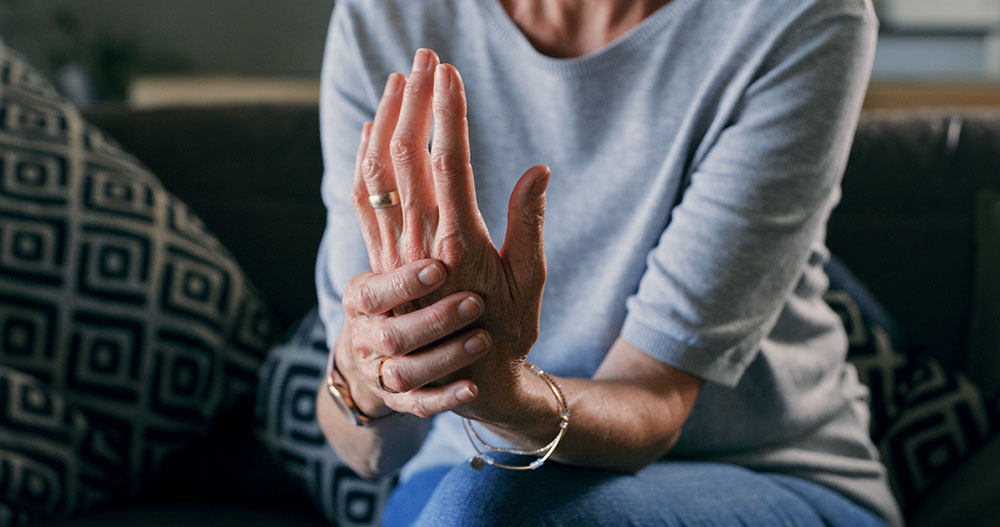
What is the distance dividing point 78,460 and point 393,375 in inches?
30.0

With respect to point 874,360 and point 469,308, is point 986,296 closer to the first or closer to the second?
point 874,360

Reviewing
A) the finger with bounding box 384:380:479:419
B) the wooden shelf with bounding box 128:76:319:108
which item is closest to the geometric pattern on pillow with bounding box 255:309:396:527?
the finger with bounding box 384:380:479:419

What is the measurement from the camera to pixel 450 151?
1.80ft

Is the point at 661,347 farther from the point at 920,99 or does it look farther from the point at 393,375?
the point at 920,99

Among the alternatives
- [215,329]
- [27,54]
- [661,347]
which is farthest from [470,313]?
[27,54]

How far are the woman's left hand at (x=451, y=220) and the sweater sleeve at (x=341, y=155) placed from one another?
23 cm

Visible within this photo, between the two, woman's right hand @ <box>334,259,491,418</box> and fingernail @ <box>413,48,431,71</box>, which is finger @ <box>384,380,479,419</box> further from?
fingernail @ <box>413,48,431,71</box>

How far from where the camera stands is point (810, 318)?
881 mm

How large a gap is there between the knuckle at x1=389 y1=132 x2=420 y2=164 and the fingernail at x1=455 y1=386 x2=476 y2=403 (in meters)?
0.16

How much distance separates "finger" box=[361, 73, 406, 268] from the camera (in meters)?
0.59

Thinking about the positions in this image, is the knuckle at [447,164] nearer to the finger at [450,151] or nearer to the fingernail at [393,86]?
the finger at [450,151]

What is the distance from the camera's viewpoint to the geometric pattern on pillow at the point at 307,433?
1122 millimetres

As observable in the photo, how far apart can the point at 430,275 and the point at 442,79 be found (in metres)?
0.13

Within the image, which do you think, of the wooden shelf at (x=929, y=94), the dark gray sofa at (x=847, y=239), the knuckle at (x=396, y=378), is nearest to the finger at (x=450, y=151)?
the knuckle at (x=396, y=378)
